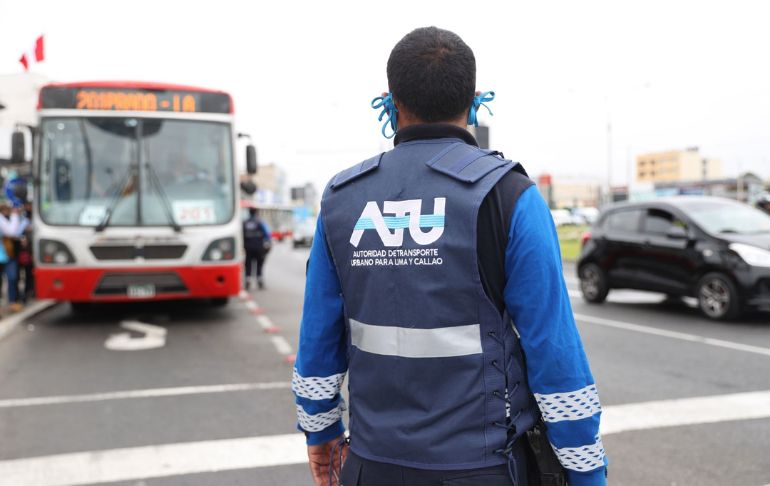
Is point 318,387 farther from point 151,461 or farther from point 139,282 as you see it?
point 139,282

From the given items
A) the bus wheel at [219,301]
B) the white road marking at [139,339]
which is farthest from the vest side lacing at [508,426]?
the bus wheel at [219,301]

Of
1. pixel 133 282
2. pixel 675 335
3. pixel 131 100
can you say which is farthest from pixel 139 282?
pixel 675 335

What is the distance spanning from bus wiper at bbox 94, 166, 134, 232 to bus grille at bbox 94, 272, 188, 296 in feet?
2.20

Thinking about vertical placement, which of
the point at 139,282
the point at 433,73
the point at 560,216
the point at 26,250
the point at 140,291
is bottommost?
the point at 140,291

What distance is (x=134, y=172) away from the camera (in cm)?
965

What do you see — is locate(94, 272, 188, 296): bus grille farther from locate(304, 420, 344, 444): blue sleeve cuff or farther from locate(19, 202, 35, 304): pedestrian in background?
locate(304, 420, 344, 444): blue sleeve cuff

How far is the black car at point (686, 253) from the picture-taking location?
9102mm

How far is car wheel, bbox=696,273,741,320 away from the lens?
9.13 m

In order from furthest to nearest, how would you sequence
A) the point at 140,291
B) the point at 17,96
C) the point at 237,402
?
the point at 17,96, the point at 140,291, the point at 237,402

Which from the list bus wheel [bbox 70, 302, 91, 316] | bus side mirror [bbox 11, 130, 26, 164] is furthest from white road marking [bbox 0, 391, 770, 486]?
bus wheel [bbox 70, 302, 91, 316]

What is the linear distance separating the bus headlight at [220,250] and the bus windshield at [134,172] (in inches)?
13.6

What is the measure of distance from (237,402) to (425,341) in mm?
4422

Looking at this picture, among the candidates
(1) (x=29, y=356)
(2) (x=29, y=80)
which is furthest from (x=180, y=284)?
(2) (x=29, y=80)

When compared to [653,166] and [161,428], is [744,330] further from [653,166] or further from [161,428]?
[653,166]
